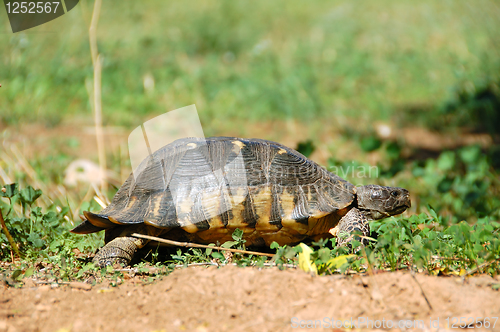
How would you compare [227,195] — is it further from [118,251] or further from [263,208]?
[118,251]

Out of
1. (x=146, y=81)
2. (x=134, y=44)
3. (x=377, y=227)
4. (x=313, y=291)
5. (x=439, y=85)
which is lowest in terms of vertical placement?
(x=377, y=227)

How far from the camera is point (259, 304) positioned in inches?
86.0

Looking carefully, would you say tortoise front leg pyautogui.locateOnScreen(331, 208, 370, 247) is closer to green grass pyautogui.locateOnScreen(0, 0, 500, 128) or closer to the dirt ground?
the dirt ground

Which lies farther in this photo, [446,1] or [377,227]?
[446,1]

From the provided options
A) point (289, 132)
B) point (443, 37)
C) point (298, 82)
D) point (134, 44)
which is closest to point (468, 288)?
point (289, 132)

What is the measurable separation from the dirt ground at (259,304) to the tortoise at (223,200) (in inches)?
25.2

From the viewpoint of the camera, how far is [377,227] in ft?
12.1

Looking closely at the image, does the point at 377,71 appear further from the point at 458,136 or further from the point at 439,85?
the point at 458,136

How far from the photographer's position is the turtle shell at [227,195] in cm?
308

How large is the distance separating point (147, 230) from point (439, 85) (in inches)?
282

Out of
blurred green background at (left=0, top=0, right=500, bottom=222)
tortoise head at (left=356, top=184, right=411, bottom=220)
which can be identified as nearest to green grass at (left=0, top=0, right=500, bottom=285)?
blurred green background at (left=0, top=0, right=500, bottom=222)

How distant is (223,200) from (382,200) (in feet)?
4.60

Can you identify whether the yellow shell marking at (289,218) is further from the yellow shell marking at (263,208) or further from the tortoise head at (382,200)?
the tortoise head at (382,200)

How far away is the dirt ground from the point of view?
2.03m
